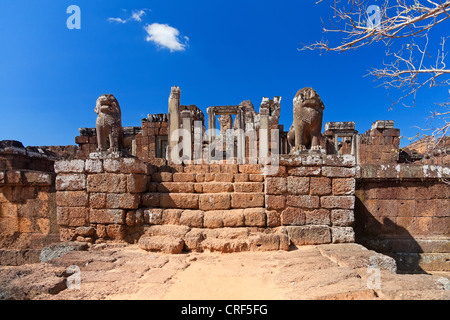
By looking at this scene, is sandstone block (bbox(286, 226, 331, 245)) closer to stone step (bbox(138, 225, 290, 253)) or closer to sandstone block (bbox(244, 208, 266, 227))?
stone step (bbox(138, 225, 290, 253))

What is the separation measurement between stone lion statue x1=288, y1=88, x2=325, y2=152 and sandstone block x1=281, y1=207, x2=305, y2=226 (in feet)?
4.34

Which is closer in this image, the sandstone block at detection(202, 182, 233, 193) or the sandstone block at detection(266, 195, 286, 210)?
the sandstone block at detection(266, 195, 286, 210)

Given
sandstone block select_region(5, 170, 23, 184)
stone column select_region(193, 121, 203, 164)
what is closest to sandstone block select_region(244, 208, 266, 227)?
sandstone block select_region(5, 170, 23, 184)

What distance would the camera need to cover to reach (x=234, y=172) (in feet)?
20.4

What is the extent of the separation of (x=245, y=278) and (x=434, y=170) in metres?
4.90

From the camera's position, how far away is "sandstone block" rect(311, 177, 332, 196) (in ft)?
15.2

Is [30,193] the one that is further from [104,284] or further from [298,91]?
[298,91]

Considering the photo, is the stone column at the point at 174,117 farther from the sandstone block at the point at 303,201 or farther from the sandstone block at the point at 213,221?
the sandstone block at the point at 303,201

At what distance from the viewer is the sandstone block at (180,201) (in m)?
5.03

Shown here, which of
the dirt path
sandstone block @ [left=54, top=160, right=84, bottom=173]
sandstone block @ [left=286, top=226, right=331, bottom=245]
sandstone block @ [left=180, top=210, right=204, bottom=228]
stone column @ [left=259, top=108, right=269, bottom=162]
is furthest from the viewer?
stone column @ [left=259, top=108, right=269, bottom=162]

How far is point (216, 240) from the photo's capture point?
13.9 ft

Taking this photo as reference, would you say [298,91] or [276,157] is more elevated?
[298,91]

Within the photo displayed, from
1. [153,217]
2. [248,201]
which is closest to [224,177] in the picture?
[248,201]

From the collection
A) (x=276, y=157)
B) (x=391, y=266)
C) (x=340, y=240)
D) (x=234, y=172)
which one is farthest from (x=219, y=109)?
(x=391, y=266)
